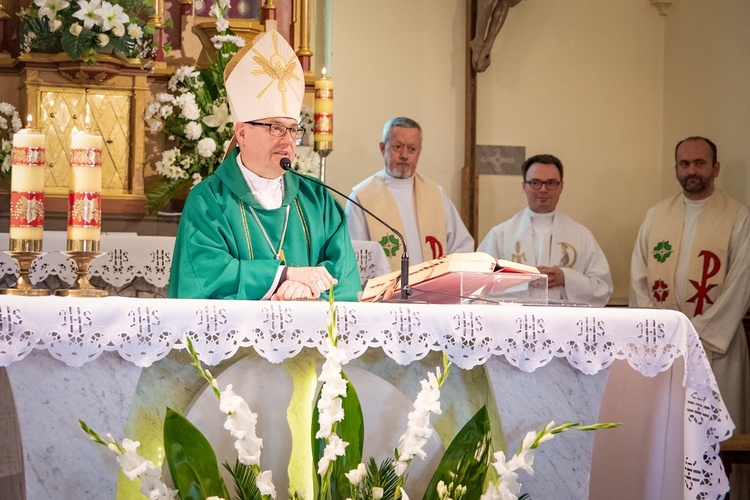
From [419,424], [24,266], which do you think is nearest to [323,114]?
[24,266]

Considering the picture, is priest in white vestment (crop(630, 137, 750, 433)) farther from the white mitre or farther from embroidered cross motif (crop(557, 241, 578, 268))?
the white mitre

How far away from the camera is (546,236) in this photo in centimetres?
701

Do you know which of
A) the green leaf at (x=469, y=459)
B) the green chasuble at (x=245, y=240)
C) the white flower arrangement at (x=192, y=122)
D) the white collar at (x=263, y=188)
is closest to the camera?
the green leaf at (x=469, y=459)

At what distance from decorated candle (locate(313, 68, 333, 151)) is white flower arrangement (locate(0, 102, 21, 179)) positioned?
1.52 m

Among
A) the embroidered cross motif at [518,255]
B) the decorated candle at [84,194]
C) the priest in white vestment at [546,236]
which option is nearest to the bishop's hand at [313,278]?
the decorated candle at [84,194]

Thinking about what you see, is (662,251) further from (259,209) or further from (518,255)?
(259,209)

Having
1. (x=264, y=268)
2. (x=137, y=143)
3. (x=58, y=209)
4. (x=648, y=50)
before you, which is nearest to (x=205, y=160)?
(x=137, y=143)

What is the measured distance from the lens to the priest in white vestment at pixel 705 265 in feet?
21.4

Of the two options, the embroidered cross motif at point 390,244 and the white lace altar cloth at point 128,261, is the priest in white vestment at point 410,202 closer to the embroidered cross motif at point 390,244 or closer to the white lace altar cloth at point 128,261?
the embroidered cross motif at point 390,244

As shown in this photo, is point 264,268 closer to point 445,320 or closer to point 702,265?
point 445,320

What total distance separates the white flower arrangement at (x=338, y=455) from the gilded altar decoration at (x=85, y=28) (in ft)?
10.5

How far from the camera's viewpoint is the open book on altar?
2971 millimetres

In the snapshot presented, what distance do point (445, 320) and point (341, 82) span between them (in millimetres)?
5045

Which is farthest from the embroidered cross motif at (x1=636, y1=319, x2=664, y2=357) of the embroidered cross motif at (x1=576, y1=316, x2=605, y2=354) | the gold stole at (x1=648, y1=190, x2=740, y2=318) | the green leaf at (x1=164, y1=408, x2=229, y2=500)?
the gold stole at (x1=648, y1=190, x2=740, y2=318)
